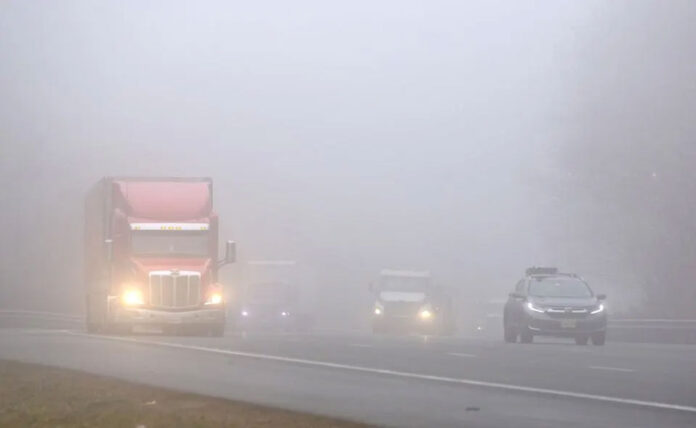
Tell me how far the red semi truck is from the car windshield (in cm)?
744

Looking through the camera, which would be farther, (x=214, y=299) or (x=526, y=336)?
(x=214, y=299)

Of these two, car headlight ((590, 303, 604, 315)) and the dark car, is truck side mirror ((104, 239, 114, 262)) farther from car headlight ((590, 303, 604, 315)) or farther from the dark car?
car headlight ((590, 303, 604, 315))

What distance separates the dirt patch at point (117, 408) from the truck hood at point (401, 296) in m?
32.3

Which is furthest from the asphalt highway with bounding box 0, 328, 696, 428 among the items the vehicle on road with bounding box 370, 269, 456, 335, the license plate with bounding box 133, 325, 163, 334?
the vehicle on road with bounding box 370, 269, 456, 335

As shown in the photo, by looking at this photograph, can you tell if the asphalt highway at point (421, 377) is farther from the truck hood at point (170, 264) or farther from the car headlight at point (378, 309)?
the car headlight at point (378, 309)

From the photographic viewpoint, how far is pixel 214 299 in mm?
35406

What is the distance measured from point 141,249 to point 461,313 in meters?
38.0

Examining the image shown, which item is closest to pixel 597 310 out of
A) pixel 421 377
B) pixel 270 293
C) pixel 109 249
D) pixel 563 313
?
pixel 563 313

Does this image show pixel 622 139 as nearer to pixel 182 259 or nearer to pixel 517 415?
pixel 182 259

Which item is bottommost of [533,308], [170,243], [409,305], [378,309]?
[533,308]

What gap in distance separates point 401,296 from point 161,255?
18.3m

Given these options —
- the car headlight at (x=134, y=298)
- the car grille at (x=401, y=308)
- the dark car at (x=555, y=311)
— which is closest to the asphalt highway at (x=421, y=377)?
the dark car at (x=555, y=311)

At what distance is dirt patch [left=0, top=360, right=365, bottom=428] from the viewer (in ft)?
47.8

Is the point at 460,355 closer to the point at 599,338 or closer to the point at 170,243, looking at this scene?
the point at 599,338
